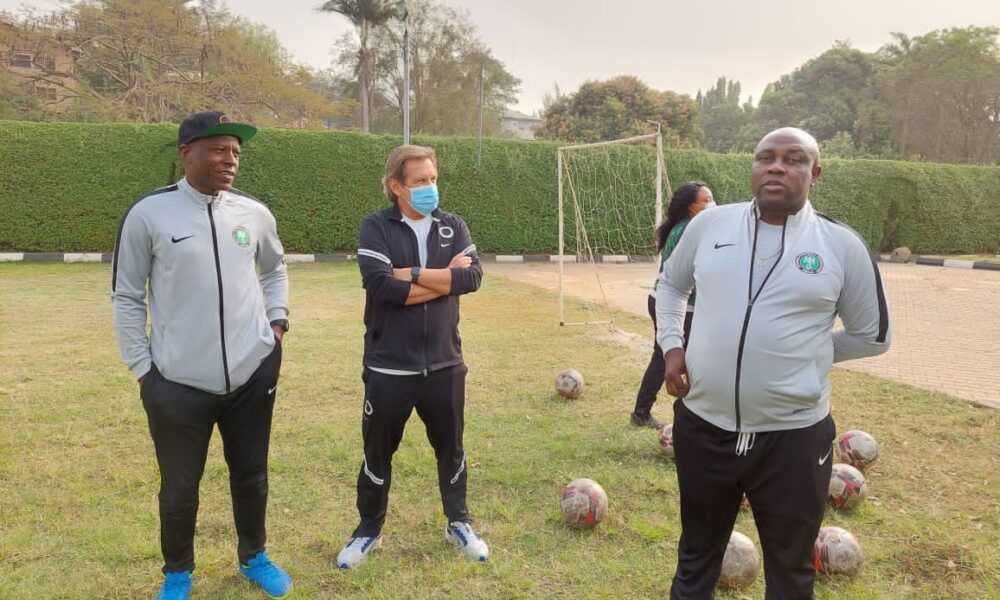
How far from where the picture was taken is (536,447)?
492 cm

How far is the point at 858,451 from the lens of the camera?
4383 mm

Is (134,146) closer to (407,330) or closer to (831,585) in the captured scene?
(407,330)

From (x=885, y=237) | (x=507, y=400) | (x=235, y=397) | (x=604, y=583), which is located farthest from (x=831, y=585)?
(x=885, y=237)

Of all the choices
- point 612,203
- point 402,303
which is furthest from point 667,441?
point 612,203

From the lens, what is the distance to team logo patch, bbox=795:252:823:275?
2.15 m

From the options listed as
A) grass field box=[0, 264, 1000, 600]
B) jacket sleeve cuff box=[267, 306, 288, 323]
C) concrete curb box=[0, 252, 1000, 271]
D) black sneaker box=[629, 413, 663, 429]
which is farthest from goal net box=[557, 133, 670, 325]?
jacket sleeve cuff box=[267, 306, 288, 323]

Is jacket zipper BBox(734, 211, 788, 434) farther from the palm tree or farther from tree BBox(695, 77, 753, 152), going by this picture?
tree BBox(695, 77, 753, 152)

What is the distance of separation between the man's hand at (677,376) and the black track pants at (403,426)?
3.71 ft

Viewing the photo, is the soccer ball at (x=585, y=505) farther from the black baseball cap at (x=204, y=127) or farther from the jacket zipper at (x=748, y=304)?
the black baseball cap at (x=204, y=127)

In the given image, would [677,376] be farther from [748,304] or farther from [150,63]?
[150,63]

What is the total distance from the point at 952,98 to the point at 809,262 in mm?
47640

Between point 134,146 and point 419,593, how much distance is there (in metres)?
16.8

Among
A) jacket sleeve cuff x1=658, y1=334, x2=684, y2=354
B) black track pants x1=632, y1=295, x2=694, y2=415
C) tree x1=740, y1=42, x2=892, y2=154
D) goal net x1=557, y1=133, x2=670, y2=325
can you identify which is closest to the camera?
jacket sleeve cuff x1=658, y1=334, x2=684, y2=354

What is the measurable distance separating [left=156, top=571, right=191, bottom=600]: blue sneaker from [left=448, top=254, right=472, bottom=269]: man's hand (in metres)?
1.79
